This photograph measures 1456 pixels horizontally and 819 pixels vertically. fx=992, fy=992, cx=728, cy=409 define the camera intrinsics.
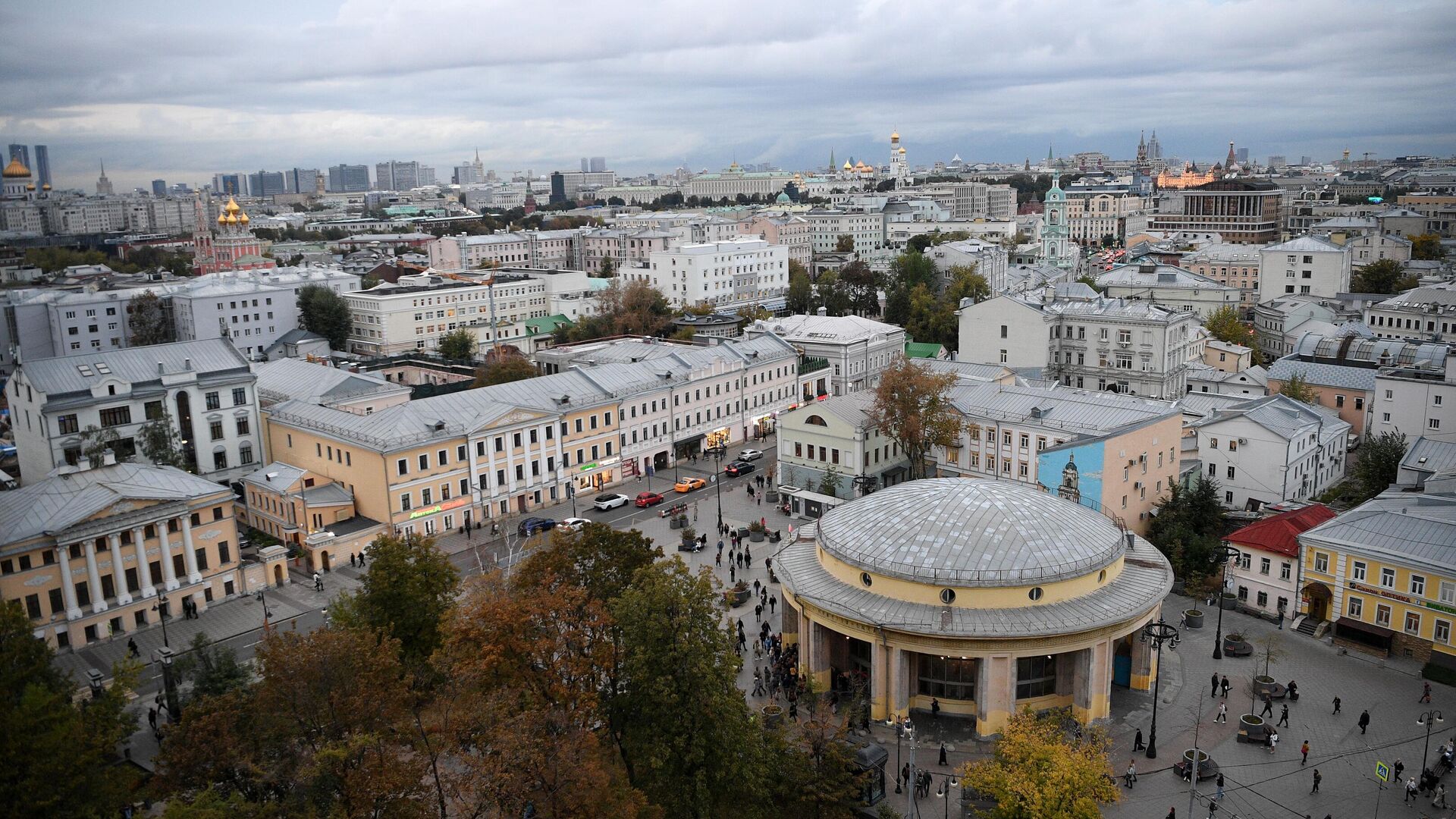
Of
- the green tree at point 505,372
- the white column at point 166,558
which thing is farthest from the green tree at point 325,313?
the white column at point 166,558

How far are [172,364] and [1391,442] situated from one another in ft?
219

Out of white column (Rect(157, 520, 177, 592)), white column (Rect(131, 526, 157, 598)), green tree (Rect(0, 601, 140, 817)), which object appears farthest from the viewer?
white column (Rect(157, 520, 177, 592))

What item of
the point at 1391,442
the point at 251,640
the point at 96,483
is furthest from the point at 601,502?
the point at 1391,442

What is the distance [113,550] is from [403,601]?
15440 mm

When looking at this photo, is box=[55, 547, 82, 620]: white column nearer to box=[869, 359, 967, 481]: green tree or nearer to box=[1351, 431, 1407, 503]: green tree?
box=[869, 359, 967, 481]: green tree

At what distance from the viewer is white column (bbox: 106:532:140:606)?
130 feet

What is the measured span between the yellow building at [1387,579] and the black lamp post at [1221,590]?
2647 mm

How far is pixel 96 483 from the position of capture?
134 ft

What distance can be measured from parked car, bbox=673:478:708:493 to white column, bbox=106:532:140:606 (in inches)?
1111

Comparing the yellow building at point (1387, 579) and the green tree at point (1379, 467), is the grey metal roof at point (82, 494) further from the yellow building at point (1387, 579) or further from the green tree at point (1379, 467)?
the green tree at point (1379, 467)

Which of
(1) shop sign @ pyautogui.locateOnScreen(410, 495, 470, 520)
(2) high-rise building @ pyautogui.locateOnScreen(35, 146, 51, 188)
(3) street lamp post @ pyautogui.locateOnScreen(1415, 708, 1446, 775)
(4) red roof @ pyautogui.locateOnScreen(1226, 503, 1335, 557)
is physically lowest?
(3) street lamp post @ pyautogui.locateOnScreen(1415, 708, 1446, 775)

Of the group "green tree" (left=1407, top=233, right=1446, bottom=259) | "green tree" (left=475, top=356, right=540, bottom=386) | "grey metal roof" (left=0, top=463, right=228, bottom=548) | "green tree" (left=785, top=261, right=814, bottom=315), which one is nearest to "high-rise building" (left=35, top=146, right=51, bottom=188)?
"grey metal roof" (left=0, top=463, right=228, bottom=548)

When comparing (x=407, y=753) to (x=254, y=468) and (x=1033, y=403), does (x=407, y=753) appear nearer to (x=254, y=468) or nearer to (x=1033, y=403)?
(x=254, y=468)

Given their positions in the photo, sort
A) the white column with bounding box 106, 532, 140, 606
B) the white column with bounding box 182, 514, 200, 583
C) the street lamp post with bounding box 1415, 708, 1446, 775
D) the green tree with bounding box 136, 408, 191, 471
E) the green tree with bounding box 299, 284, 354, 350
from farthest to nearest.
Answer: the green tree with bounding box 299, 284, 354, 350, the green tree with bounding box 136, 408, 191, 471, the white column with bounding box 182, 514, 200, 583, the white column with bounding box 106, 532, 140, 606, the street lamp post with bounding box 1415, 708, 1446, 775
